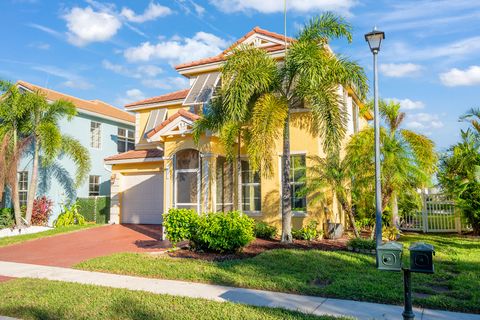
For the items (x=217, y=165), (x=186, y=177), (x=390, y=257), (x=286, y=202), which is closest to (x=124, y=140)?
(x=186, y=177)

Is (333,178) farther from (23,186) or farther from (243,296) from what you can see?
(23,186)

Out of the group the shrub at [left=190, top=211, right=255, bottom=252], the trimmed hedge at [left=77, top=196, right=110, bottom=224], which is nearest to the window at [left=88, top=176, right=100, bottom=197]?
the trimmed hedge at [left=77, top=196, right=110, bottom=224]

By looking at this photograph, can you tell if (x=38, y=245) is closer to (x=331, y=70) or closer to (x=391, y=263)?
(x=331, y=70)

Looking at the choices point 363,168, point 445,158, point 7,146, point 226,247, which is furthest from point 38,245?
point 445,158

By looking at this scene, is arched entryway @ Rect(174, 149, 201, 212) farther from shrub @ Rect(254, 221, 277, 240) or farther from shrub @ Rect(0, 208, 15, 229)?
shrub @ Rect(0, 208, 15, 229)

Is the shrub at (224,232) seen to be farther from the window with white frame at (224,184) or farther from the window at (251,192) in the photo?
the window at (251,192)

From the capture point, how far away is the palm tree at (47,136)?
17.2 metres

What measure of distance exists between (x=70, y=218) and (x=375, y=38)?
1687 cm

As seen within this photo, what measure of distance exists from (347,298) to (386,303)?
62 centimetres

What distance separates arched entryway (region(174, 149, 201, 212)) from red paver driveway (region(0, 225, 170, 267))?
71.0 inches

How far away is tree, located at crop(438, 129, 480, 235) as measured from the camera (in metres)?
13.2

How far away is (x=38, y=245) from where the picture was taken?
14203 millimetres

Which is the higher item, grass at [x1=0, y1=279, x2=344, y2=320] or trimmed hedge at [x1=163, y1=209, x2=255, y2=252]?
trimmed hedge at [x1=163, y1=209, x2=255, y2=252]

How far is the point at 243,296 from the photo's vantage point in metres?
6.75
